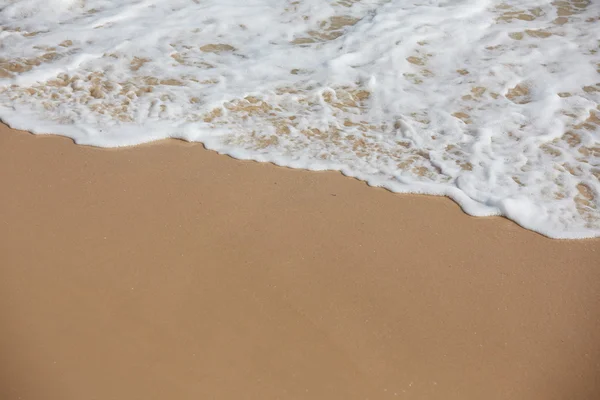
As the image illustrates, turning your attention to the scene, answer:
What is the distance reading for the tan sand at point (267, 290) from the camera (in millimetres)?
2318

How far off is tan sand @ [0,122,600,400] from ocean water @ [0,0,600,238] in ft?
0.90

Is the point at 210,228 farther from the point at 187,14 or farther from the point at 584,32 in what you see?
the point at 584,32

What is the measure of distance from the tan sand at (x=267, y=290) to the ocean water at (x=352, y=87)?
0.27 m

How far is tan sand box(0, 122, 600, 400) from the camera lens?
2.32 meters

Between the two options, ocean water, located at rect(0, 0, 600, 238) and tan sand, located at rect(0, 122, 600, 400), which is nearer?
tan sand, located at rect(0, 122, 600, 400)

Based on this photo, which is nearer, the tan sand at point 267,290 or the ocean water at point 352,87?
the tan sand at point 267,290

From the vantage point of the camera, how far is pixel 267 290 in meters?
2.68

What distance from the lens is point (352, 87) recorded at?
171 inches

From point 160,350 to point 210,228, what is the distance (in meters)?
0.76

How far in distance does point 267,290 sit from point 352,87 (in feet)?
6.90

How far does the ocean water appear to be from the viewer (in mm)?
3539

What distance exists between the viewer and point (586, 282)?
2.83 metres

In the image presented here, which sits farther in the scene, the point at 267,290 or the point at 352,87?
the point at 352,87

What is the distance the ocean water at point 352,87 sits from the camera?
3.54 meters
